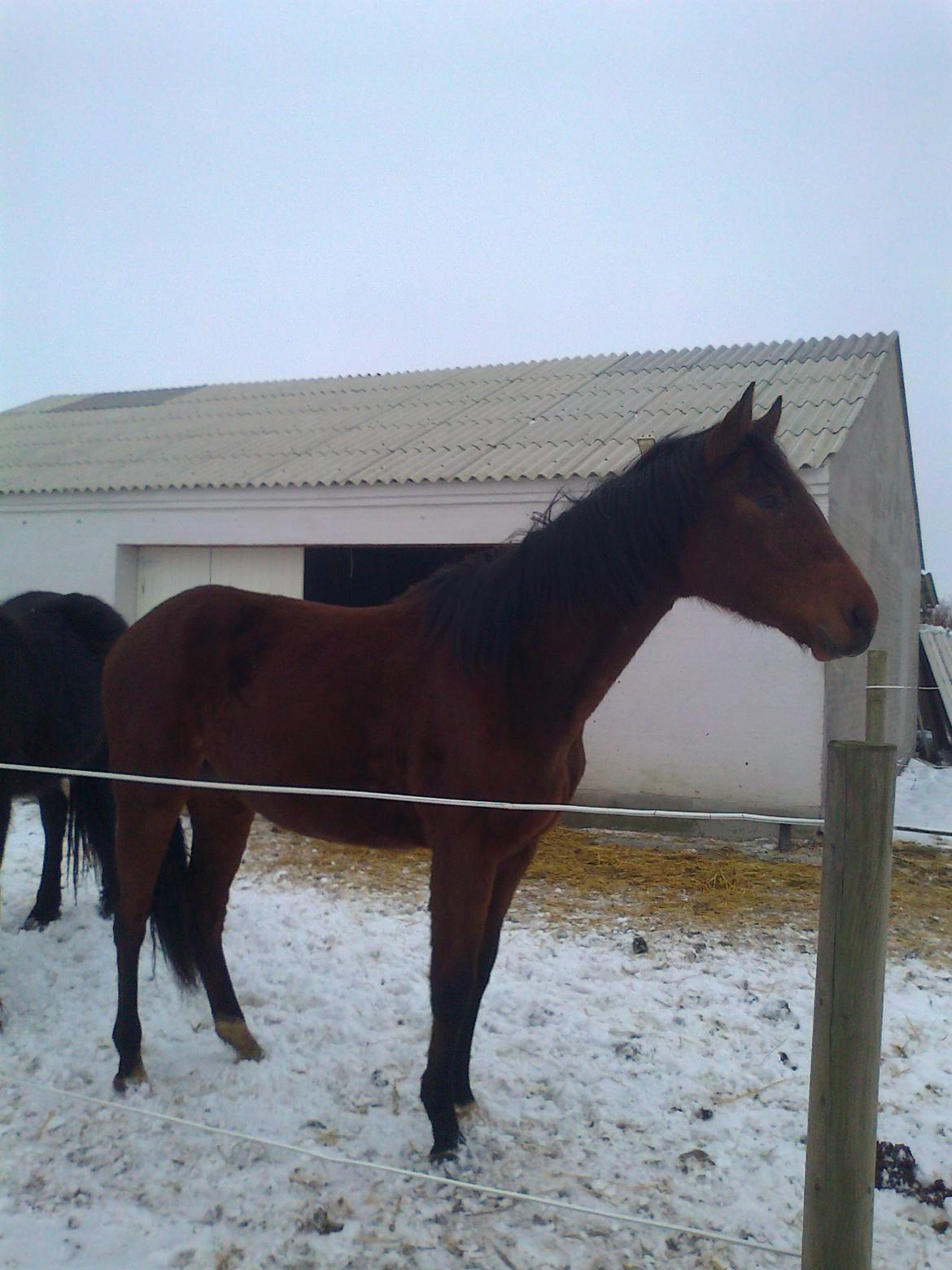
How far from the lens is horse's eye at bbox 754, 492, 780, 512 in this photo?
2203 mm

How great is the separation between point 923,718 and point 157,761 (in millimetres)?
12922

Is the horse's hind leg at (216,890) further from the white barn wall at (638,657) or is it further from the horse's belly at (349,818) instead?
the white barn wall at (638,657)

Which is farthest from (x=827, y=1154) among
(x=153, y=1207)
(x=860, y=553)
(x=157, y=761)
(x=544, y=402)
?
(x=544, y=402)

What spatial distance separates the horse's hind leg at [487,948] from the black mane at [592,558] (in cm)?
68

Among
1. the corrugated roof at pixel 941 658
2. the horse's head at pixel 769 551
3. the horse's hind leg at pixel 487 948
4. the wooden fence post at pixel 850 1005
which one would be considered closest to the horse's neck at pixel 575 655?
the horse's head at pixel 769 551

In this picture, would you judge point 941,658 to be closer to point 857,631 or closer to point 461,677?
point 857,631

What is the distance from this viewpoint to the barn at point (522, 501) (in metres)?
6.74

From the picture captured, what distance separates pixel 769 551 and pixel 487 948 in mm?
1581

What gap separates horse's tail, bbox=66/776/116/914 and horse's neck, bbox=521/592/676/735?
2572 mm

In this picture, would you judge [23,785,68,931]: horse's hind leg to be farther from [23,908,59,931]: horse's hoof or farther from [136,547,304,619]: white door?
[136,547,304,619]: white door

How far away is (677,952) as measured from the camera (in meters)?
4.07

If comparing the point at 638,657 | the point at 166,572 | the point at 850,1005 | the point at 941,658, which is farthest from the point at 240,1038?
the point at 941,658

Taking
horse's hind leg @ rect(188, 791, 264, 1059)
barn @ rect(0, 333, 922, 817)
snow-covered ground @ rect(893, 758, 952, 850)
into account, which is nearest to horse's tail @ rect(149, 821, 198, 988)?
horse's hind leg @ rect(188, 791, 264, 1059)

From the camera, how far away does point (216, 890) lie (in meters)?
3.30
